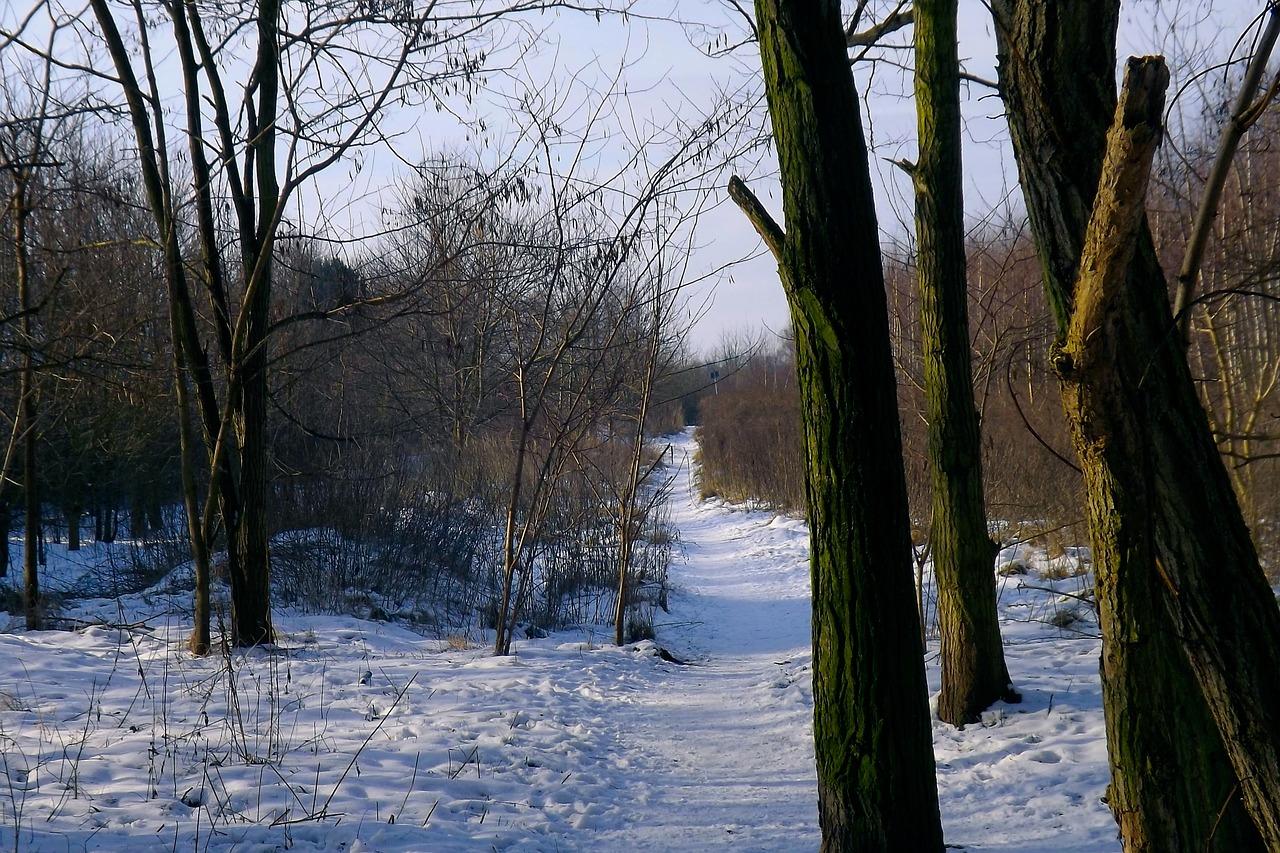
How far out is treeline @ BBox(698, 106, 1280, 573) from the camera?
6.86 m

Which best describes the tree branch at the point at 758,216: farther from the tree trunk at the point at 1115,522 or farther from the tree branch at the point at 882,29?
the tree branch at the point at 882,29

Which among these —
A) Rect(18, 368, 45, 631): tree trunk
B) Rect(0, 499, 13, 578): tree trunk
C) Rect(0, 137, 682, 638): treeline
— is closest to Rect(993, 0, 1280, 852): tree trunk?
Rect(0, 137, 682, 638): treeline

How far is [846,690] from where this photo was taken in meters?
3.36

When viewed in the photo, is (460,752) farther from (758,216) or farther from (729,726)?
(758,216)

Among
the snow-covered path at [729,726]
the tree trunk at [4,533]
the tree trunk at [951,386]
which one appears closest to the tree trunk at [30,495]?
the tree trunk at [4,533]

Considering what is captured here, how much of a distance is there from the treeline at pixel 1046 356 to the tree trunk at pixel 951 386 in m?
0.40

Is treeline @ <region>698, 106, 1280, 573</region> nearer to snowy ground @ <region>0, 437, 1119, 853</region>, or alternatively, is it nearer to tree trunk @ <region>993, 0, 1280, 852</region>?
tree trunk @ <region>993, 0, 1280, 852</region>

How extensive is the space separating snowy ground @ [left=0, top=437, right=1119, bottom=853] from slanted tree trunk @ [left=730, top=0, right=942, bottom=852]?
3.53ft

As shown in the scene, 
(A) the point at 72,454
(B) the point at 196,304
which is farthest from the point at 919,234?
(A) the point at 72,454

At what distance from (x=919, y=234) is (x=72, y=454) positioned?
1601 cm

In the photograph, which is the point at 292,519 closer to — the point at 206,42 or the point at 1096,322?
the point at 206,42

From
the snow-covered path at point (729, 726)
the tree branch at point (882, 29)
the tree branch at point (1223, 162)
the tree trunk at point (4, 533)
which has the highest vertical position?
the tree branch at point (882, 29)

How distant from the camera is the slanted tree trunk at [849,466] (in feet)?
10.9

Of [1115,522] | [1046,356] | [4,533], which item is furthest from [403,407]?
[1115,522]
